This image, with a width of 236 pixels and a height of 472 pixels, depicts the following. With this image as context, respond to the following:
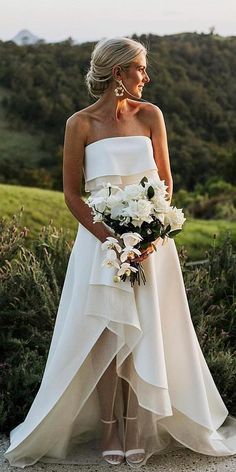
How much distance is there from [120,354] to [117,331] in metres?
0.12

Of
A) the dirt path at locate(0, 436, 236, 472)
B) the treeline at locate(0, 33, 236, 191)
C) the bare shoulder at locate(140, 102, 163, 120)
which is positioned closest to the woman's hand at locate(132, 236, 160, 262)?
the bare shoulder at locate(140, 102, 163, 120)

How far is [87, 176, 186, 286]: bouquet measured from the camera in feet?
11.6

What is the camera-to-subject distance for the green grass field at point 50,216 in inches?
340

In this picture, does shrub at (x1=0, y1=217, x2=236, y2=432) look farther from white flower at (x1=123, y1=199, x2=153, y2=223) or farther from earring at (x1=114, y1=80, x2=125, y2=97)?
earring at (x1=114, y1=80, x2=125, y2=97)

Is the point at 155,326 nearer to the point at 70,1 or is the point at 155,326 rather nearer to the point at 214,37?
the point at 70,1

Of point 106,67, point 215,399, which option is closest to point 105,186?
point 106,67

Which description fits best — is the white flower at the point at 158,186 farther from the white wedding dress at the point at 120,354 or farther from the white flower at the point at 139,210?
the white wedding dress at the point at 120,354

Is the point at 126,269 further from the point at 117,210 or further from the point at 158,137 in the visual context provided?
the point at 158,137

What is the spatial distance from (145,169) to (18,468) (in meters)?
1.56

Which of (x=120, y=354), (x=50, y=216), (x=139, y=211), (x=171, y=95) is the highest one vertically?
(x=171, y=95)

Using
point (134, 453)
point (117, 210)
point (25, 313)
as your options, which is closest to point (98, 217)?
point (117, 210)

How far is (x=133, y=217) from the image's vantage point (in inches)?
138

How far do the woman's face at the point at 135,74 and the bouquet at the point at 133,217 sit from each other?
44 centimetres

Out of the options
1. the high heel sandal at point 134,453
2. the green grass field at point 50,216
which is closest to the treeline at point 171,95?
the green grass field at point 50,216
